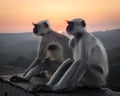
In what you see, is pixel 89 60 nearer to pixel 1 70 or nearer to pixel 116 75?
pixel 1 70

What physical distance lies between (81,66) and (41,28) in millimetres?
4747

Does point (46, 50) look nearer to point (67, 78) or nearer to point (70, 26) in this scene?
point (70, 26)

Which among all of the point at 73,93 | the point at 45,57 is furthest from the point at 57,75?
the point at 45,57

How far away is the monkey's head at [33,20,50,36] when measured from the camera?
1273cm

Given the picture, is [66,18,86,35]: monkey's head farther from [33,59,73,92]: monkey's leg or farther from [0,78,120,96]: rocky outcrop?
[0,78,120,96]: rocky outcrop

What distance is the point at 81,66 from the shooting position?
8.54 metres

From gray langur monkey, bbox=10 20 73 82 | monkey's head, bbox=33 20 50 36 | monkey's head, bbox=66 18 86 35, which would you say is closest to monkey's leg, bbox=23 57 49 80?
gray langur monkey, bbox=10 20 73 82

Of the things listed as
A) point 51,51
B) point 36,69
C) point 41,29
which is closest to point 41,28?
point 41,29

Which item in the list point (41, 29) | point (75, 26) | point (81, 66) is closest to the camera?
point (81, 66)

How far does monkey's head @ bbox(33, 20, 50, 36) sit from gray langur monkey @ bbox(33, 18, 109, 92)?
344 centimetres

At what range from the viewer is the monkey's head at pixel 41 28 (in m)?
12.7

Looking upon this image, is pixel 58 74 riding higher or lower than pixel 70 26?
lower

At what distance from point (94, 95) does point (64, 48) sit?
343 centimetres

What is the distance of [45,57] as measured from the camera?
38.9 feet
